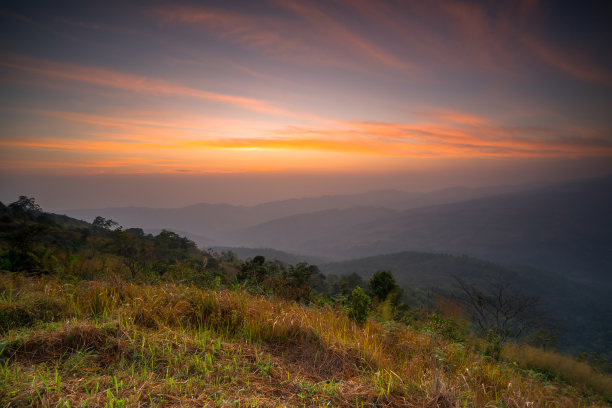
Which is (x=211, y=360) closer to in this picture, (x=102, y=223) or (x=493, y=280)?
(x=102, y=223)

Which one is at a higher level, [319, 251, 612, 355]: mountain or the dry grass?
the dry grass

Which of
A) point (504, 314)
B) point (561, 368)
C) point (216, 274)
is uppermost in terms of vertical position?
point (216, 274)

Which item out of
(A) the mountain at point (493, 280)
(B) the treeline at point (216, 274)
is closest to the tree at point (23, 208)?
(B) the treeline at point (216, 274)

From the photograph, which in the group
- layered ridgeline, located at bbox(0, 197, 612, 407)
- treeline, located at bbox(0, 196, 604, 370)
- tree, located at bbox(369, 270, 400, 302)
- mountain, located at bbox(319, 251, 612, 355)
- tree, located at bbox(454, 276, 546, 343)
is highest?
layered ridgeline, located at bbox(0, 197, 612, 407)

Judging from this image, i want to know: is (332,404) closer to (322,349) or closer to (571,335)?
(322,349)

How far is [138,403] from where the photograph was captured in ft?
7.61

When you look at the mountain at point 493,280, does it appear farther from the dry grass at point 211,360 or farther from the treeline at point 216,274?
the dry grass at point 211,360

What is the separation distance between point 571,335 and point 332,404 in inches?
4450

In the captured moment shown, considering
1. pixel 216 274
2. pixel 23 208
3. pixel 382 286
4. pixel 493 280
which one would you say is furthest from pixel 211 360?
pixel 493 280

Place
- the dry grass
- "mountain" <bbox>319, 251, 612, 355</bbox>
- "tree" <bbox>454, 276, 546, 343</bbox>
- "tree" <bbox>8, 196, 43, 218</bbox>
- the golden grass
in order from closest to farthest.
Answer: the dry grass → the golden grass → "tree" <bbox>454, 276, 546, 343</bbox> → "tree" <bbox>8, 196, 43, 218</bbox> → "mountain" <bbox>319, 251, 612, 355</bbox>

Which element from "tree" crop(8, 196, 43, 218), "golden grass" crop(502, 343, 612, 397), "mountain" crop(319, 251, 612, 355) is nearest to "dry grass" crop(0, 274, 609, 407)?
"golden grass" crop(502, 343, 612, 397)

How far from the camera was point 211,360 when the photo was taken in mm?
Result: 3090

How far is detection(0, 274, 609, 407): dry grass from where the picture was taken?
255 cm

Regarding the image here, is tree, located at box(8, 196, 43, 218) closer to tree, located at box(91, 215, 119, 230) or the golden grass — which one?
tree, located at box(91, 215, 119, 230)
